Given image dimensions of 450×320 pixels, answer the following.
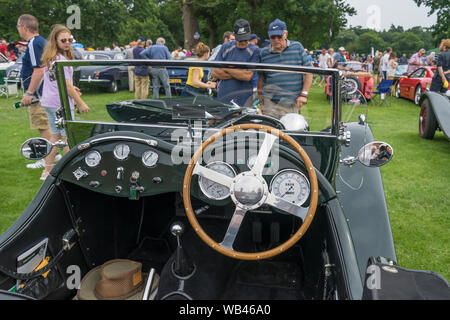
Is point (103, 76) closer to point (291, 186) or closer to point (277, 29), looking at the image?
point (291, 186)

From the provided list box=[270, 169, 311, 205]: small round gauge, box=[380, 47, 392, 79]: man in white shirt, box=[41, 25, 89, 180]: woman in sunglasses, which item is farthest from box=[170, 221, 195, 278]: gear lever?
box=[380, 47, 392, 79]: man in white shirt

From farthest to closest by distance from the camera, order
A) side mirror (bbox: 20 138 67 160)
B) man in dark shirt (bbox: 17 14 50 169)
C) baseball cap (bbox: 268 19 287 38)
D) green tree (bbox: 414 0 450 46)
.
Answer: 1. green tree (bbox: 414 0 450 46)
2. man in dark shirt (bbox: 17 14 50 169)
3. baseball cap (bbox: 268 19 287 38)
4. side mirror (bbox: 20 138 67 160)

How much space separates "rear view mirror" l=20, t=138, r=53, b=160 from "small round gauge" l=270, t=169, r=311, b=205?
1.57 m

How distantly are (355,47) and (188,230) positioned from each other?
8985 cm

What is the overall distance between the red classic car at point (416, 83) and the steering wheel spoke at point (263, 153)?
11.3m

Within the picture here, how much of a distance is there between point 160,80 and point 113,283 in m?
1.48

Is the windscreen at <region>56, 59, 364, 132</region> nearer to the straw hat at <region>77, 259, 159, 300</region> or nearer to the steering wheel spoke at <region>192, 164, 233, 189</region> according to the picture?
the steering wheel spoke at <region>192, 164, 233, 189</region>

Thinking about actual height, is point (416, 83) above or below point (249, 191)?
below

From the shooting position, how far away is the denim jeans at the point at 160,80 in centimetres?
278

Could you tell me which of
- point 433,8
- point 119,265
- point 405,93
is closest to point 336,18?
point 433,8

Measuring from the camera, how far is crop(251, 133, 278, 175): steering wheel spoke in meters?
1.83

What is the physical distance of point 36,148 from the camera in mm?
2551

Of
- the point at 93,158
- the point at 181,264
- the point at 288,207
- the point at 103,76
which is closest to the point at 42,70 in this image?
the point at 103,76

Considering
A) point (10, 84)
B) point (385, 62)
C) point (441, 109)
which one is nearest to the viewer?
point (441, 109)
